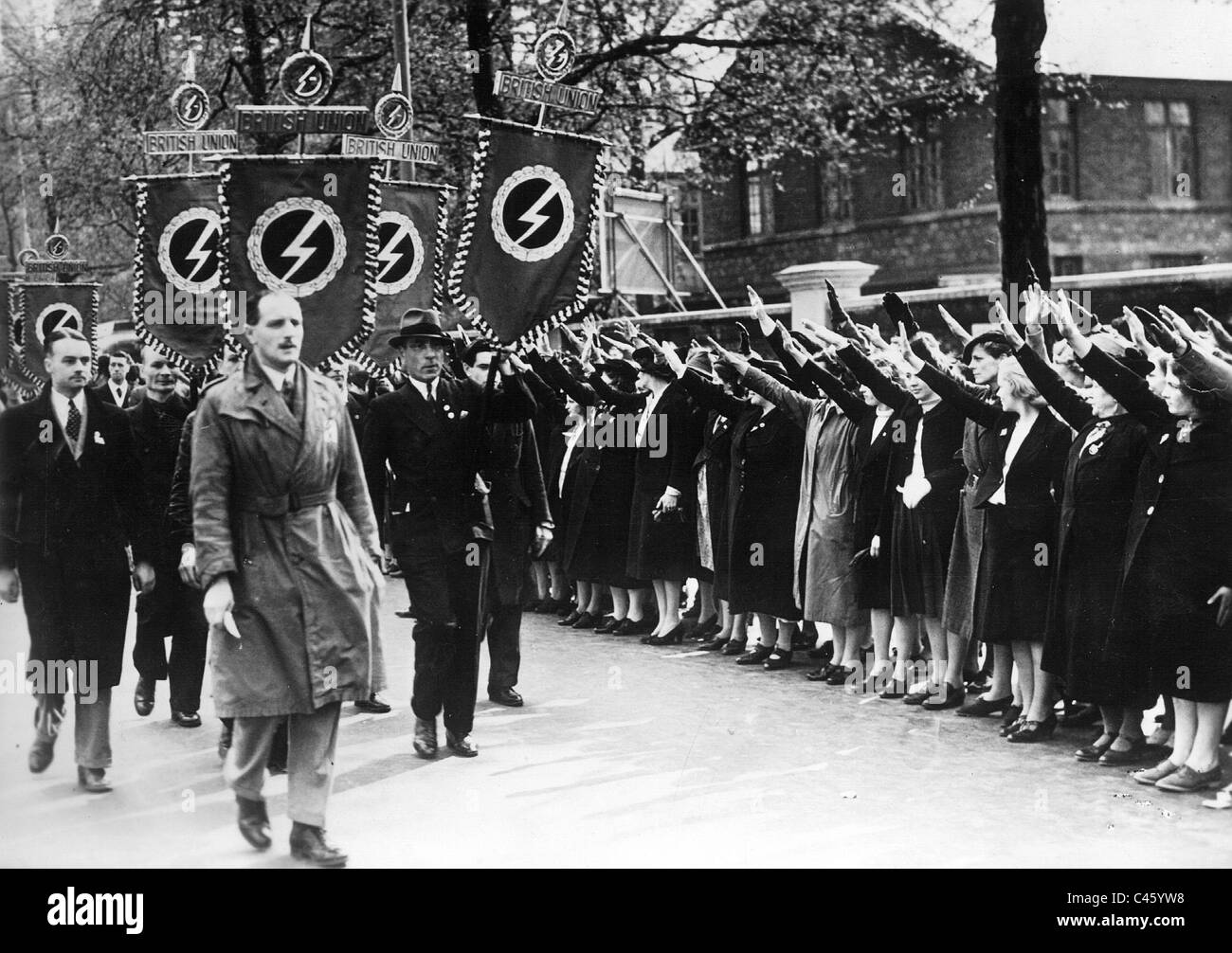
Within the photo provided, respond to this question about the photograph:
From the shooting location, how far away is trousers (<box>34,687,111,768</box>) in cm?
625

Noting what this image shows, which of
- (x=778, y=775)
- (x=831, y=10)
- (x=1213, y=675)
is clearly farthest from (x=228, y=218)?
(x=831, y=10)

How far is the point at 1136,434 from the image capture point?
253 inches

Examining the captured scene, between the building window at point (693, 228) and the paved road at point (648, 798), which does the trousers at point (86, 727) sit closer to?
the paved road at point (648, 798)

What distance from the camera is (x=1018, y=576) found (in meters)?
7.14

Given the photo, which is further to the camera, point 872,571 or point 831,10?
point 831,10

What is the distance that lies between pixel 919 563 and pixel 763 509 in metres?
1.45

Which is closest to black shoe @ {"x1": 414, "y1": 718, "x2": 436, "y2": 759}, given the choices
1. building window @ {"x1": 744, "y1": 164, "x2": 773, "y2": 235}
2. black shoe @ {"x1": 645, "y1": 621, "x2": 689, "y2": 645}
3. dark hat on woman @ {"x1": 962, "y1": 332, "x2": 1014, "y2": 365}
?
black shoe @ {"x1": 645, "y1": 621, "x2": 689, "y2": 645}

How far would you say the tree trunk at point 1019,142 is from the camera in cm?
877

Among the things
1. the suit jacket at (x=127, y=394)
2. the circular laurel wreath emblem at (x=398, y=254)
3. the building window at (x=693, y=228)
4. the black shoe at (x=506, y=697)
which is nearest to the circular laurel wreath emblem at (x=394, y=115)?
the circular laurel wreath emblem at (x=398, y=254)

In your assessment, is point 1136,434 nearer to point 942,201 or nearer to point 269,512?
point 269,512

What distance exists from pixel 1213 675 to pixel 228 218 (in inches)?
185

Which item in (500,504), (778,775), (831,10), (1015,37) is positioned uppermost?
(831,10)

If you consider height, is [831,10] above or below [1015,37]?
above

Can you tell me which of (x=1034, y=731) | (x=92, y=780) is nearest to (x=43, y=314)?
(x=92, y=780)
